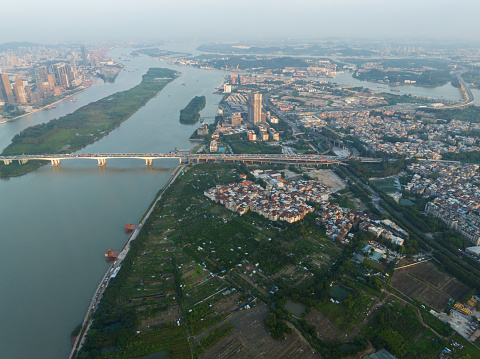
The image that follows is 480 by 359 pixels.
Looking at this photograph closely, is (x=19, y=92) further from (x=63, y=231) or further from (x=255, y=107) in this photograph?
(x=63, y=231)

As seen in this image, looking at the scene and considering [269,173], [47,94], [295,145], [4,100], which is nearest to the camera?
[269,173]

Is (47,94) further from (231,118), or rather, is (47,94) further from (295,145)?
(295,145)

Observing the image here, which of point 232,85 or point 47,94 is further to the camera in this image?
point 232,85

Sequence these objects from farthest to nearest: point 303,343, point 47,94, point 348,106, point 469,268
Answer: point 47,94 → point 348,106 → point 469,268 → point 303,343

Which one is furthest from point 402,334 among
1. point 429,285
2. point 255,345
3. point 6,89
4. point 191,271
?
point 6,89

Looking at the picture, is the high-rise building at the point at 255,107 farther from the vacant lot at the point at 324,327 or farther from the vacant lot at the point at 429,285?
the vacant lot at the point at 324,327

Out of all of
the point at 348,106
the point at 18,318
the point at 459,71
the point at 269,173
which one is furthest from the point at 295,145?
the point at 459,71
